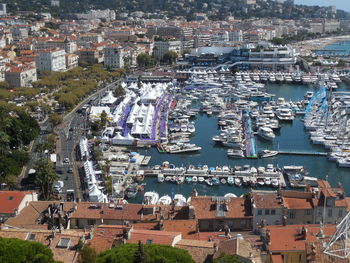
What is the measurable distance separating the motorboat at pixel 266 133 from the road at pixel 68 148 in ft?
45.1

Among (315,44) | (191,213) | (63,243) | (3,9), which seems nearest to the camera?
(63,243)

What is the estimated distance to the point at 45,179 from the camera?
25531 mm

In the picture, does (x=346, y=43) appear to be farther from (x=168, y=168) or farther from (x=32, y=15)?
(x=168, y=168)

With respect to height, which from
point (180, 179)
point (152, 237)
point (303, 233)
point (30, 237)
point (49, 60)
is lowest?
point (180, 179)

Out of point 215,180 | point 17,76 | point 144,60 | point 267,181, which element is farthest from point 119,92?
point 267,181

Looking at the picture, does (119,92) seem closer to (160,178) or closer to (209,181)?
(160,178)

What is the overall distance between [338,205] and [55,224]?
10.9 metres

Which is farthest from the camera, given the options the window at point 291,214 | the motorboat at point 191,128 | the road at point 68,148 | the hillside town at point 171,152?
the motorboat at point 191,128

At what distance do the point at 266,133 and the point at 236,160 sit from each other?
5.80 meters

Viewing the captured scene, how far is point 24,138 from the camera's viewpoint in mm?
34562

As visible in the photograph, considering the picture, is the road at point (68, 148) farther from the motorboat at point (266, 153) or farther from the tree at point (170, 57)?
the tree at point (170, 57)

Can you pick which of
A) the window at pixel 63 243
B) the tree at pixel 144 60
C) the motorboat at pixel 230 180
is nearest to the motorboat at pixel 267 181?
the motorboat at pixel 230 180

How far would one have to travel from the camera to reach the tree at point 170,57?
77406 mm

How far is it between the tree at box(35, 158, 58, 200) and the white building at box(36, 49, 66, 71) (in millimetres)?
41434
